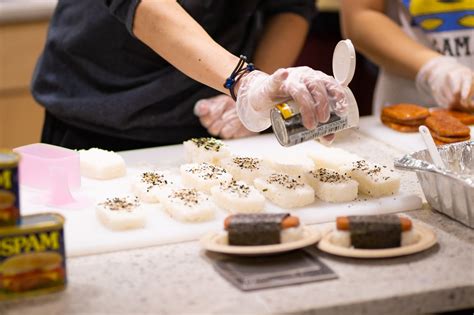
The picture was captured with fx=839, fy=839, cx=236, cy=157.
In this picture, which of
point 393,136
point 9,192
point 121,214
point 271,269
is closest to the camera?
point 9,192

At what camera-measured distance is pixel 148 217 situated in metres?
1.83

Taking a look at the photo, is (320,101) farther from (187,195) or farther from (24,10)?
(24,10)

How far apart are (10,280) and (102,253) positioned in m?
0.25

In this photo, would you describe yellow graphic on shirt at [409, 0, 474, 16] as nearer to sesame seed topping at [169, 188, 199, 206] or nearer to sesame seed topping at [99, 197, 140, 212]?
sesame seed topping at [169, 188, 199, 206]

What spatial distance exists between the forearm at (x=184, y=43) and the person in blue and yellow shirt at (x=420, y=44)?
0.87m

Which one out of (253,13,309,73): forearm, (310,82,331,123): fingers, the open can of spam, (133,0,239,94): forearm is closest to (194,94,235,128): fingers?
(253,13,309,73): forearm

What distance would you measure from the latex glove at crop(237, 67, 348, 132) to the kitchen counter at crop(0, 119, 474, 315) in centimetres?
36

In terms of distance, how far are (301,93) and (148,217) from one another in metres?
0.43

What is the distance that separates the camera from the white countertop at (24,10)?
Result: 12.5 ft

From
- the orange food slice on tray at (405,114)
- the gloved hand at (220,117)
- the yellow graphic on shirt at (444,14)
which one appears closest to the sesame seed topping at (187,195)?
the gloved hand at (220,117)

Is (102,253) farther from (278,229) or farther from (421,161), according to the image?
(421,161)

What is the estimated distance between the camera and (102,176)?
2.09 m

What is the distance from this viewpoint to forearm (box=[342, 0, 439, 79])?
276cm

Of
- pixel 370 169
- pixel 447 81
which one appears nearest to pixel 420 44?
pixel 447 81
